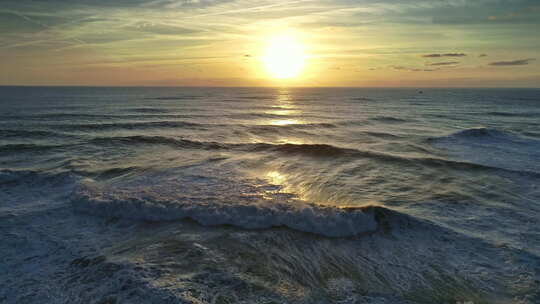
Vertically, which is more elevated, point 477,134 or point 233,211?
point 477,134

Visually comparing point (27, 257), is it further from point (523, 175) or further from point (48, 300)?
point (523, 175)

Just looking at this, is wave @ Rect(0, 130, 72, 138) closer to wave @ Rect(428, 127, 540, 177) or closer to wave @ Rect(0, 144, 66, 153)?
wave @ Rect(0, 144, 66, 153)

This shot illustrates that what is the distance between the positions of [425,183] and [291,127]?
17223 mm

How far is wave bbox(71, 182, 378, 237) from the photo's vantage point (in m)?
8.25

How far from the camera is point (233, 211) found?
29.1 ft

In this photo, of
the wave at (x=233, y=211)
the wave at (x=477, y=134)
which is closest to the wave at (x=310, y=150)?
the wave at (x=233, y=211)

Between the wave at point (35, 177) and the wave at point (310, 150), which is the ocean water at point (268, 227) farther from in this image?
the wave at point (310, 150)

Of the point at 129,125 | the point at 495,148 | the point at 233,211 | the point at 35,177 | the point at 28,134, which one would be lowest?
the point at 233,211

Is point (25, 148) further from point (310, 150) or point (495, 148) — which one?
point (495, 148)

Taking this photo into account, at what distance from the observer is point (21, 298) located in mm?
5297

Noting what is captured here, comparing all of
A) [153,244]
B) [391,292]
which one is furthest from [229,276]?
[391,292]

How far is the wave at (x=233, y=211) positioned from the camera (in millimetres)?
8250

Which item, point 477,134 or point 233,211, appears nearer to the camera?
point 233,211

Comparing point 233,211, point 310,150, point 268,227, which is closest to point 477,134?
point 310,150
